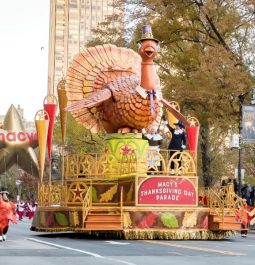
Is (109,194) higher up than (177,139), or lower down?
lower down

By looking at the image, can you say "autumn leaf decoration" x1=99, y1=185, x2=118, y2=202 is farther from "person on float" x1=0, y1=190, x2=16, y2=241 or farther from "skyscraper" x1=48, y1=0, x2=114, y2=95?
"skyscraper" x1=48, y1=0, x2=114, y2=95

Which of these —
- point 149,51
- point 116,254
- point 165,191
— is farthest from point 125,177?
point 116,254

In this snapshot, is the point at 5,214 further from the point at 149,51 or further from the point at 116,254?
the point at 149,51

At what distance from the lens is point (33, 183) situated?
85312 millimetres

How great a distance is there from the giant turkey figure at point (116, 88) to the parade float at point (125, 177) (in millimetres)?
31

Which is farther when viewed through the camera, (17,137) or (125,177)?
(17,137)

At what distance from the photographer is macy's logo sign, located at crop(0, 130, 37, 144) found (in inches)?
1657

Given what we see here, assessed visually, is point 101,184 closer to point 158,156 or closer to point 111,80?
point 158,156

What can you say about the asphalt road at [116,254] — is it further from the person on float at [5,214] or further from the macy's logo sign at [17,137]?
the macy's logo sign at [17,137]

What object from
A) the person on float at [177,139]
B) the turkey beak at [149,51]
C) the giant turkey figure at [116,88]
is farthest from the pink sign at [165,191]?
the turkey beak at [149,51]

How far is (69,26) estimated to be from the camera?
503ft

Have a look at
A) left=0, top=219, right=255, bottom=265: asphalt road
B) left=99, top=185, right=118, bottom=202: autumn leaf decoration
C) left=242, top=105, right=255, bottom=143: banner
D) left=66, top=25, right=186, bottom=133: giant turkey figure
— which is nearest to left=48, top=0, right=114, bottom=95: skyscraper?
left=242, top=105, right=255, bottom=143: banner

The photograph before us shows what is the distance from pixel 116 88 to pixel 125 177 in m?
3.04

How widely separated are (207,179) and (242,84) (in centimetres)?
1113
